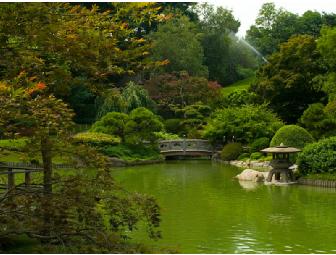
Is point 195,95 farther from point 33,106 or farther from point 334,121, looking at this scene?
point 33,106

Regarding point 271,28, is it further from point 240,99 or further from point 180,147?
point 180,147

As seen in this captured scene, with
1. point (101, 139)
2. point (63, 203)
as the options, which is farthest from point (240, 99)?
point (63, 203)

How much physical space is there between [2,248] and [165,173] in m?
16.3

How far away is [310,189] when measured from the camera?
17.8 meters

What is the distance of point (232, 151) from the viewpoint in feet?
98.7

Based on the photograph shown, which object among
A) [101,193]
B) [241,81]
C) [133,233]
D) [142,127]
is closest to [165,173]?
[142,127]

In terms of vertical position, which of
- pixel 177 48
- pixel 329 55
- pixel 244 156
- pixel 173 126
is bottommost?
pixel 244 156

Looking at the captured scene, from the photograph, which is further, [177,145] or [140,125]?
[177,145]


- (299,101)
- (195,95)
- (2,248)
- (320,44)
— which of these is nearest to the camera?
(2,248)

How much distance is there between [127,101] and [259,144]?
802 cm

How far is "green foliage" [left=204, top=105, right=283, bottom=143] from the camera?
30.2 meters

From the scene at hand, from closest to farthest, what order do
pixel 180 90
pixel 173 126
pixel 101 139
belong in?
pixel 101 139
pixel 173 126
pixel 180 90

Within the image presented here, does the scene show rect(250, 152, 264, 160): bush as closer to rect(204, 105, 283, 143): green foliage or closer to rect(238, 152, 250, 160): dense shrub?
rect(238, 152, 250, 160): dense shrub

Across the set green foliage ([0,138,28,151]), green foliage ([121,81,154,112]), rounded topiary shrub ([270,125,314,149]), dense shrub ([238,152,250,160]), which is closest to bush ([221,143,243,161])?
dense shrub ([238,152,250,160])
